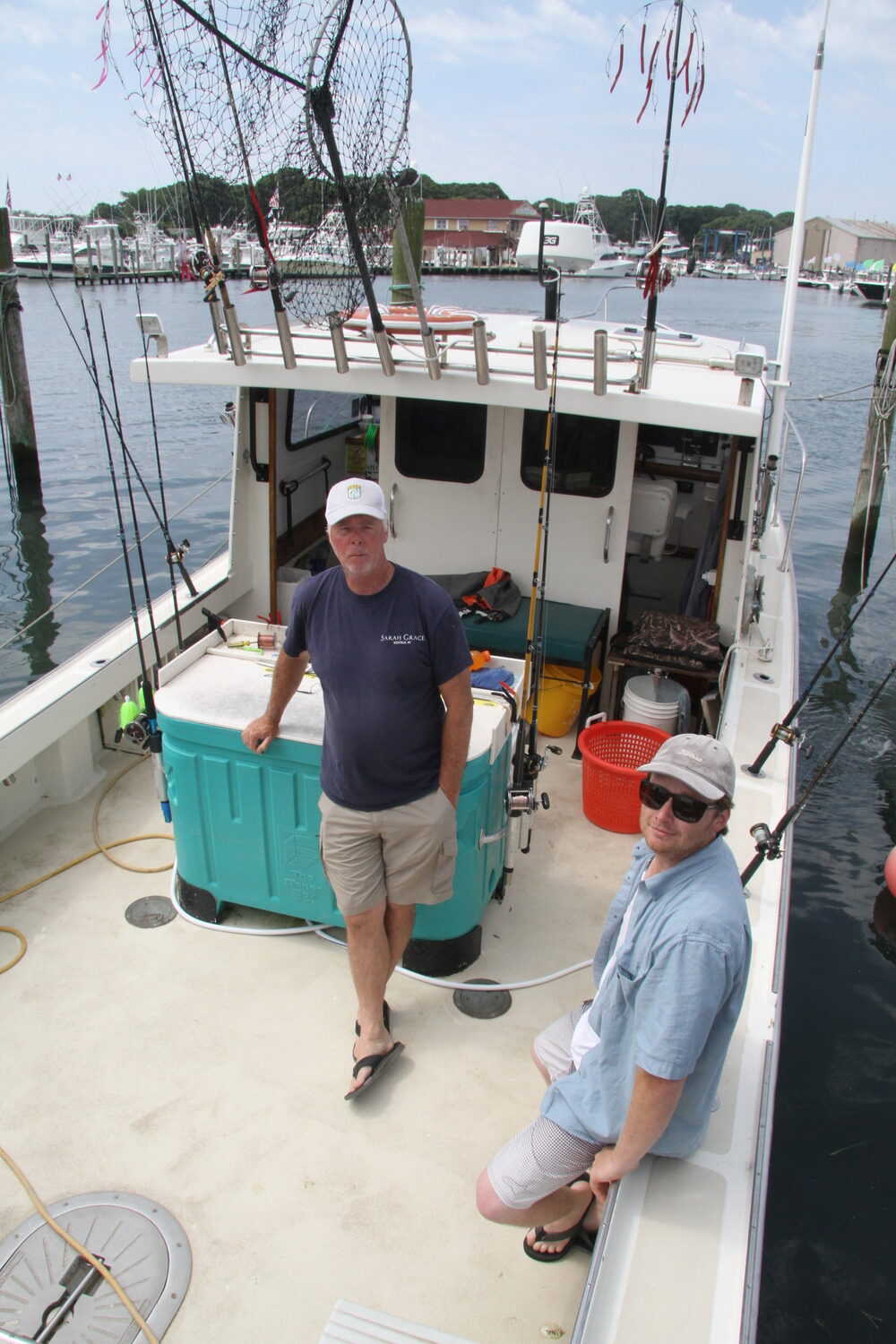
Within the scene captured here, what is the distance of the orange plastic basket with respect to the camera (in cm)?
369

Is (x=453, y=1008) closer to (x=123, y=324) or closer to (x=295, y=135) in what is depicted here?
(x=295, y=135)

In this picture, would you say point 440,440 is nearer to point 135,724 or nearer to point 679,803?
point 135,724

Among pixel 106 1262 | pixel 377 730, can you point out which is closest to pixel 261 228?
pixel 377 730

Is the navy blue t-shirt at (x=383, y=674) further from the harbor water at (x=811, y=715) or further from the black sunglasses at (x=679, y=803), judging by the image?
the harbor water at (x=811, y=715)

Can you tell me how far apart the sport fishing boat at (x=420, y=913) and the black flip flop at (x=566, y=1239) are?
31 millimetres

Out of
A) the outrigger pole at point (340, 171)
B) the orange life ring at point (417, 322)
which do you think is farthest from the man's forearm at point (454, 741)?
the orange life ring at point (417, 322)

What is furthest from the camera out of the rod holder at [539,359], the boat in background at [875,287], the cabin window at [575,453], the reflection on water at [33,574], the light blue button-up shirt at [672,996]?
the boat in background at [875,287]

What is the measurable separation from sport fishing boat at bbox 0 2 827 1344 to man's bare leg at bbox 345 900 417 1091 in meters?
0.12

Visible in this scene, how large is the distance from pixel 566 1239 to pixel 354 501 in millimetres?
1832

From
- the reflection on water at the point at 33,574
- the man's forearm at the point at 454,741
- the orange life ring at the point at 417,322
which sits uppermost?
the orange life ring at the point at 417,322

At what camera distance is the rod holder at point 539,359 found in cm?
332

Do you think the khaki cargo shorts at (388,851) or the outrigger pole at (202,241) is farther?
the outrigger pole at (202,241)

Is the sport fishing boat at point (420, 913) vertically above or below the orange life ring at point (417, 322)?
below

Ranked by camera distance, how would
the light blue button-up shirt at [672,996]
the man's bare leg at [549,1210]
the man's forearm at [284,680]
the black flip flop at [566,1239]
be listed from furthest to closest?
the man's forearm at [284,680], the black flip flop at [566,1239], the man's bare leg at [549,1210], the light blue button-up shirt at [672,996]
